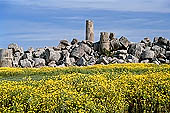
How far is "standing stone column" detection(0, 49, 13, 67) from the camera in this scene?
23.5 m

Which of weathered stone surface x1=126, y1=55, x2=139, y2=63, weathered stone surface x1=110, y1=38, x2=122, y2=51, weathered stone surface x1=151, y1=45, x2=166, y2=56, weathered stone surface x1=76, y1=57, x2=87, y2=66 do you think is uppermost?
weathered stone surface x1=110, y1=38, x2=122, y2=51

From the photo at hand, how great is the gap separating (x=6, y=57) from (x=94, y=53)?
6108 millimetres

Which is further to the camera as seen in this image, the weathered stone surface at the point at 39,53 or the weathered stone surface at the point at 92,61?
the weathered stone surface at the point at 39,53

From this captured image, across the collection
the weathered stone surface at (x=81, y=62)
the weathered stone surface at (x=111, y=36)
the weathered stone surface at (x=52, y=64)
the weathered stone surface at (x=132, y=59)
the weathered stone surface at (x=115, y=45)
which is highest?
the weathered stone surface at (x=111, y=36)

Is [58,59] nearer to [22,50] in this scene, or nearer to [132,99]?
[22,50]

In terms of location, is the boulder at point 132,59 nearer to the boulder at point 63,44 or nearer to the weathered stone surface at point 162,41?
the weathered stone surface at point 162,41

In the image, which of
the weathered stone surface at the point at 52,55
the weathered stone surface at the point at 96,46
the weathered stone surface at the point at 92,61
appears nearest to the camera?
the weathered stone surface at the point at 92,61

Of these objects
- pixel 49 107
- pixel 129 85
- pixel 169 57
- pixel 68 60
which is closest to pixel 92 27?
pixel 68 60

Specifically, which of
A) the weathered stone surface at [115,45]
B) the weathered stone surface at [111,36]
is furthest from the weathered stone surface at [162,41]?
the weathered stone surface at [111,36]

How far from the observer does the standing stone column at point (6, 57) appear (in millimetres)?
23516

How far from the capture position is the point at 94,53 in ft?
81.3

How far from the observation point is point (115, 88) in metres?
8.05

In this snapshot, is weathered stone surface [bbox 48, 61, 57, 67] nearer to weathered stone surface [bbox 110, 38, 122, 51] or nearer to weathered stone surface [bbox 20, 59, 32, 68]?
weathered stone surface [bbox 20, 59, 32, 68]

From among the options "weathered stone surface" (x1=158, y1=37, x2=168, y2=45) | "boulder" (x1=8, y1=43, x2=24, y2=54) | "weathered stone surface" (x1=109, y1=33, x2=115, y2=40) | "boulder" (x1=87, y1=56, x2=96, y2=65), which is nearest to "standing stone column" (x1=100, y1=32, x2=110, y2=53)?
"weathered stone surface" (x1=109, y1=33, x2=115, y2=40)
